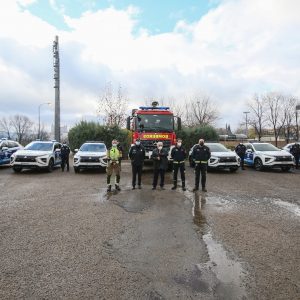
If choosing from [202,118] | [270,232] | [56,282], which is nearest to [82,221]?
[56,282]

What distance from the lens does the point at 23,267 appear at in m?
4.96

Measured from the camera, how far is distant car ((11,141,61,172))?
56.1 feet

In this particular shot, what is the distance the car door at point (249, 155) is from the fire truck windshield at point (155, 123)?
5597 mm

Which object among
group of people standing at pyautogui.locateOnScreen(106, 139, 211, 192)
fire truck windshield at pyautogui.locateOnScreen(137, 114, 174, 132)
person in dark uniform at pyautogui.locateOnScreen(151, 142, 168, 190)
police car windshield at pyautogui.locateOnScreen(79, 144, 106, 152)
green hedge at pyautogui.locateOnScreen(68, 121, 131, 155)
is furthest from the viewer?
green hedge at pyautogui.locateOnScreen(68, 121, 131, 155)

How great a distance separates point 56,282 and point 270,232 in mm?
4363

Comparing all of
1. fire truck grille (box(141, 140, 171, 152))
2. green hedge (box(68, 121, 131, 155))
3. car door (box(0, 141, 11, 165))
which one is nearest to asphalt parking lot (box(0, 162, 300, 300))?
fire truck grille (box(141, 140, 171, 152))

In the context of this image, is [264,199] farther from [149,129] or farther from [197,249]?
[149,129]

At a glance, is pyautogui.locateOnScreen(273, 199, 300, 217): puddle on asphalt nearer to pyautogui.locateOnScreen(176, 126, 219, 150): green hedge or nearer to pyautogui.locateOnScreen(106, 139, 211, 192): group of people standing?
pyautogui.locateOnScreen(106, 139, 211, 192): group of people standing

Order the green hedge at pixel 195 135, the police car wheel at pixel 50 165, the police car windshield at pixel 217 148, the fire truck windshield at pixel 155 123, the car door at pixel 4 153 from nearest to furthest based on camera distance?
the fire truck windshield at pixel 155 123, the police car wheel at pixel 50 165, the police car windshield at pixel 217 148, the car door at pixel 4 153, the green hedge at pixel 195 135

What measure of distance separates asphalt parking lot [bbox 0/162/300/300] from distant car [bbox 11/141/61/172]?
5991 millimetres

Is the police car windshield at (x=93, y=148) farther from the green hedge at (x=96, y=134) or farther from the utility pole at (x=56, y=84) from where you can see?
the green hedge at (x=96, y=134)

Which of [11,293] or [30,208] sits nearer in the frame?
[11,293]

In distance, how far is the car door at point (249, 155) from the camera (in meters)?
20.2

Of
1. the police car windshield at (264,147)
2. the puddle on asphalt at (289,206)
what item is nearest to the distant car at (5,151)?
the police car windshield at (264,147)
